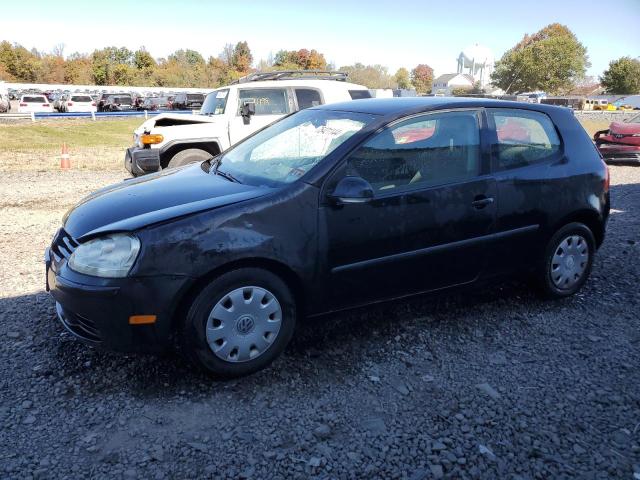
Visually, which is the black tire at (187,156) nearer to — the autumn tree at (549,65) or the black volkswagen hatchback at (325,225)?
the black volkswagen hatchback at (325,225)

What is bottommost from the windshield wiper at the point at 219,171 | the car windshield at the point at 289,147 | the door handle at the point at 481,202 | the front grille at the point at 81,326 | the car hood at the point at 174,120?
the front grille at the point at 81,326

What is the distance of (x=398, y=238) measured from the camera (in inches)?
137

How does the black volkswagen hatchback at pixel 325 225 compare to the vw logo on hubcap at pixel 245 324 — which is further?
the vw logo on hubcap at pixel 245 324

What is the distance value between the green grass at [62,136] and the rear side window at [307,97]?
10334 millimetres

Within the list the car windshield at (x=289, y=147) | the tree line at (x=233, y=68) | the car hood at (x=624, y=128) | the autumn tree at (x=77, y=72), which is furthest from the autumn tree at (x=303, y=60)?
the car windshield at (x=289, y=147)

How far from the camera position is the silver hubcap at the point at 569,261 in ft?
14.0

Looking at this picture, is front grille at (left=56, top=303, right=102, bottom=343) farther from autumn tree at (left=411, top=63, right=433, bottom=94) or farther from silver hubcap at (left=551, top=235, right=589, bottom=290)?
autumn tree at (left=411, top=63, right=433, bottom=94)

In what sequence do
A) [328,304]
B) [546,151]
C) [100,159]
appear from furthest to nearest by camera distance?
[100,159]
[546,151]
[328,304]

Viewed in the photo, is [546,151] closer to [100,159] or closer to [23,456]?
[23,456]

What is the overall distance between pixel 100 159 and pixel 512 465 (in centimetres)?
1411

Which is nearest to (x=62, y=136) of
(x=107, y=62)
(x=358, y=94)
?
(x=358, y=94)

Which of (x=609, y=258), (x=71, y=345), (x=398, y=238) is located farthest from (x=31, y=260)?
(x=609, y=258)

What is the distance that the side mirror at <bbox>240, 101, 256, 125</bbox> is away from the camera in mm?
8398

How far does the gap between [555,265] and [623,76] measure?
97102 millimetres
